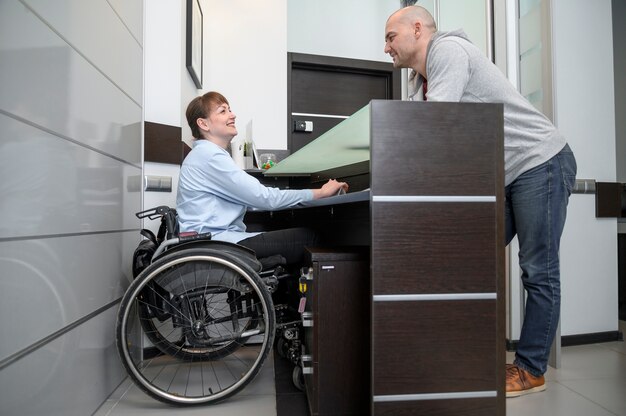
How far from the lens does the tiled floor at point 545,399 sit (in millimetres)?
1426

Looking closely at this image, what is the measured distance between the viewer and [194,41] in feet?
8.20

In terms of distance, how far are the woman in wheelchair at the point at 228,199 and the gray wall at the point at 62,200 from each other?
11.4 inches

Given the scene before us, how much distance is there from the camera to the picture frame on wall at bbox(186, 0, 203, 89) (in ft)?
7.75

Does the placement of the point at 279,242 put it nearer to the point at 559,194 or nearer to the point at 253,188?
the point at 253,188

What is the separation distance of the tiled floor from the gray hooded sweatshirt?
0.80m

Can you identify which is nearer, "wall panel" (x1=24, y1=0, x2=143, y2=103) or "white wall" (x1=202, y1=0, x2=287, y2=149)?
"wall panel" (x1=24, y1=0, x2=143, y2=103)

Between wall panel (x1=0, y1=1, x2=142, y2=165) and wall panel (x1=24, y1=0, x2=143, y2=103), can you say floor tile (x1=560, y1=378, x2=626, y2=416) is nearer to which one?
wall panel (x1=0, y1=1, x2=142, y2=165)

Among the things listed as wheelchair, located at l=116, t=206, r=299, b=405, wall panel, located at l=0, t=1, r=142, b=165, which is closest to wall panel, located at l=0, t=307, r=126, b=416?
wheelchair, located at l=116, t=206, r=299, b=405

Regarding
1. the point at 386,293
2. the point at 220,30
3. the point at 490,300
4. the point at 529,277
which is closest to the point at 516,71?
the point at 529,277

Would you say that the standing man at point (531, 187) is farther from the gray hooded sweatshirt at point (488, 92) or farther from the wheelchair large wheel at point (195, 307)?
the wheelchair large wheel at point (195, 307)

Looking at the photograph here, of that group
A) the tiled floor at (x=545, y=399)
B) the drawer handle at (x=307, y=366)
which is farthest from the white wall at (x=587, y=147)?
the drawer handle at (x=307, y=366)

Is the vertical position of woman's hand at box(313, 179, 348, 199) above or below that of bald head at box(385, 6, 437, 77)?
below

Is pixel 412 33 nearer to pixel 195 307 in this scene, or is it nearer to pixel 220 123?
pixel 220 123

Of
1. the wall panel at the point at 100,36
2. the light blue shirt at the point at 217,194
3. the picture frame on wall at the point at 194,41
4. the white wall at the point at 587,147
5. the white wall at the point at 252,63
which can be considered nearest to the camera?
the wall panel at the point at 100,36
